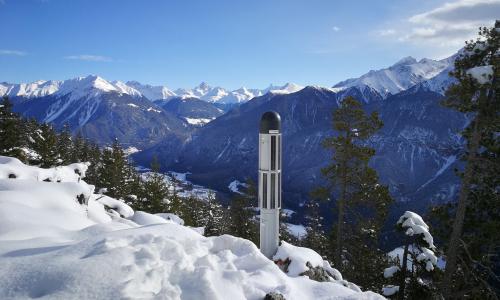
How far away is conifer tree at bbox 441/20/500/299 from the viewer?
1366 centimetres

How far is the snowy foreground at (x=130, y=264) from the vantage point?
6.93 metres

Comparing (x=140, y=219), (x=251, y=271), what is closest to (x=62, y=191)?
(x=140, y=219)

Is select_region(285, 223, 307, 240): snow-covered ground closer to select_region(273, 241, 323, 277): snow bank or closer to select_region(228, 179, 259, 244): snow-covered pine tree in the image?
select_region(228, 179, 259, 244): snow-covered pine tree

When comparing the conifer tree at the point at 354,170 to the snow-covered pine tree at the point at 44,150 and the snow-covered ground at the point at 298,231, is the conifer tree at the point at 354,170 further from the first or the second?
the snow-covered ground at the point at 298,231

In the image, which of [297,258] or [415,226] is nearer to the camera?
[297,258]

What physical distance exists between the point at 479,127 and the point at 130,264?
45.4ft

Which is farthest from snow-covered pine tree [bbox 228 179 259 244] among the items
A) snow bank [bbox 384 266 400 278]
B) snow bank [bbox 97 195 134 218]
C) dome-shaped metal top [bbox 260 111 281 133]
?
dome-shaped metal top [bbox 260 111 281 133]

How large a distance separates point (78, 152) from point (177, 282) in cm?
6484

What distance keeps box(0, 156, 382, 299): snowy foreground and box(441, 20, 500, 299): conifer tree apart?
6392 mm

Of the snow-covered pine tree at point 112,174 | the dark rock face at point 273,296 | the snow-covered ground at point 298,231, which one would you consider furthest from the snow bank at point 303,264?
the snow-covered ground at point 298,231

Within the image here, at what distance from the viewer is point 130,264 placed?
794cm

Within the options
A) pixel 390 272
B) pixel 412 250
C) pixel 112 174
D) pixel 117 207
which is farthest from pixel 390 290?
pixel 112 174

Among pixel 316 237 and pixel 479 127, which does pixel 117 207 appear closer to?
pixel 479 127

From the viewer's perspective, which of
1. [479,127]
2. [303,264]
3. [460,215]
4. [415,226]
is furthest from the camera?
[460,215]
